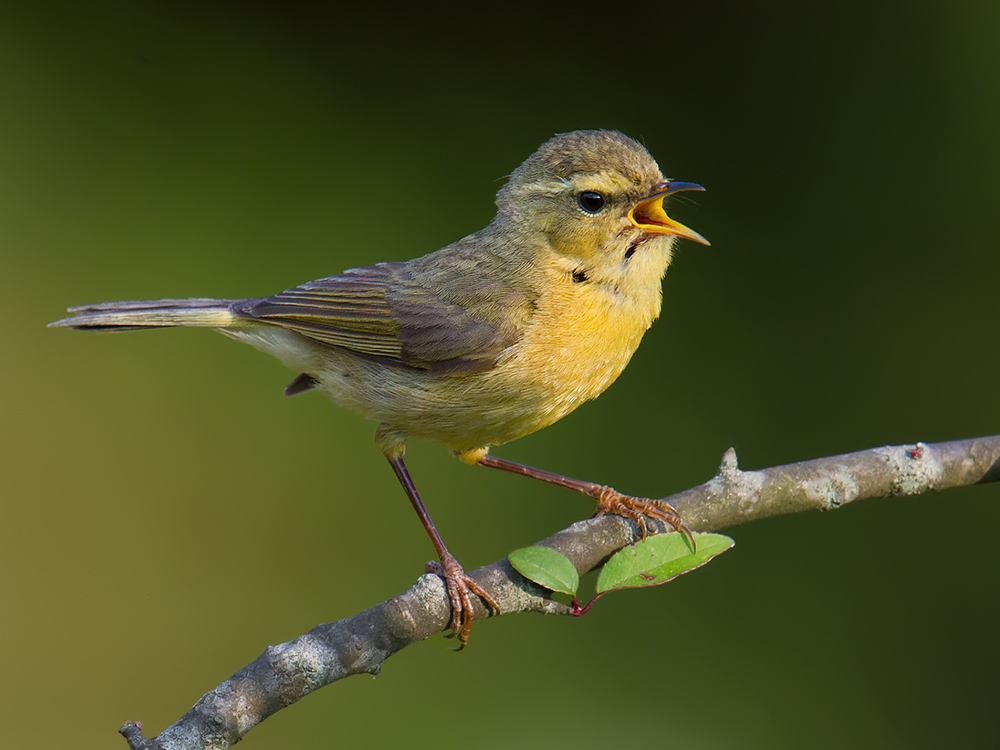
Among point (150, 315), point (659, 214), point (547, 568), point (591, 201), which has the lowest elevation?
point (547, 568)

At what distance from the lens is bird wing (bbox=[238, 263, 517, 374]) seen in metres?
2.82

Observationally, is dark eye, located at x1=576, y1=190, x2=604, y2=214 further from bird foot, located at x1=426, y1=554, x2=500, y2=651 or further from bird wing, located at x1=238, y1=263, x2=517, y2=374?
bird foot, located at x1=426, y1=554, x2=500, y2=651

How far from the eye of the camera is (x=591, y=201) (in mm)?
2859

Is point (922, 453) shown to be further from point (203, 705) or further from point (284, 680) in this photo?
point (203, 705)

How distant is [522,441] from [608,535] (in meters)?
1.58

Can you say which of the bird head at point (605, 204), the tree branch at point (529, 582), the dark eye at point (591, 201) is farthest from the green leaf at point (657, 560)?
the dark eye at point (591, 201)

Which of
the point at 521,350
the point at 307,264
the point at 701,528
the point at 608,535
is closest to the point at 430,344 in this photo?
the point at 521,350

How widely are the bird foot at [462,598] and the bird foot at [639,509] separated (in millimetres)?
514

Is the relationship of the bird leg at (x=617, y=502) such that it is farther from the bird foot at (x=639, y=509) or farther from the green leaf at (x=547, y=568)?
the green leaf at (x=547, y=568)

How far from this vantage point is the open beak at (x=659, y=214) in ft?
8.95

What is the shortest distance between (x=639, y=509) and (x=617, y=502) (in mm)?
131

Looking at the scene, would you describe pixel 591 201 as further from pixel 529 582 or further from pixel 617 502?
pixel 529 582

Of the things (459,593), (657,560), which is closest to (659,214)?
(657,560)

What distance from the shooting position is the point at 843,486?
273 cm
